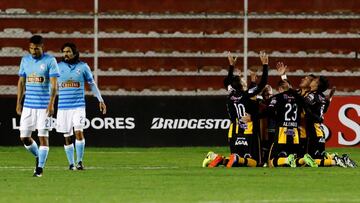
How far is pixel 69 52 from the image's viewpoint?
19688 millimetres

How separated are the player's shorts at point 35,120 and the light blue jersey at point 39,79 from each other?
0.07 m

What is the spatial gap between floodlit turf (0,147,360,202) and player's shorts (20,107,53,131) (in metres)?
0.70

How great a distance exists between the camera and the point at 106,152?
2581 centimetres

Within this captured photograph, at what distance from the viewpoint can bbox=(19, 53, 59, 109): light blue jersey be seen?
17969 millimetres

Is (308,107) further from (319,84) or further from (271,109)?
(271,109)

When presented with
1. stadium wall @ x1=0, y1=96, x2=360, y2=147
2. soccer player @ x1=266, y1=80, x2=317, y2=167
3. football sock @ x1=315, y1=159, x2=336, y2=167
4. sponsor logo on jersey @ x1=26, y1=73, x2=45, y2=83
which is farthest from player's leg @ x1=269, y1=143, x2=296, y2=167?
stadium wall @ x1=0, y1=96, x2=360, y2=147

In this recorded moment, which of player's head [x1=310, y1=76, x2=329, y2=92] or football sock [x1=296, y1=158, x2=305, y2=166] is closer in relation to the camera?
football sock [x1=296, y1=158, x2=305, y2=166]

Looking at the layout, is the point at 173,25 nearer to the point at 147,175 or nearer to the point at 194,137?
the point at 194,137

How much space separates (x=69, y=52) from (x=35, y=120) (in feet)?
6.33

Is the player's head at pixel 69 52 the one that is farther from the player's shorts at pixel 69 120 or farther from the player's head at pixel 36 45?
the player's head at pixel 36 45

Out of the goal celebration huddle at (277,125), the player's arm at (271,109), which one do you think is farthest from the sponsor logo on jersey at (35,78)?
the player's arm at (271,109)

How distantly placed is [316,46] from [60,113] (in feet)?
33.5

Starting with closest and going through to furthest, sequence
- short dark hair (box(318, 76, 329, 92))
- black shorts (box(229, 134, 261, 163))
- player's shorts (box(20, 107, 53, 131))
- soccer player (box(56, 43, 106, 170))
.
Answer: player's shorts (box(20, 107, 53, 131)) → soccer player (box(56, 43, 106, 170)) → black shorts (box(229, 134, 261, 163)) → short dark hair (box(318, 76, 329, 92))

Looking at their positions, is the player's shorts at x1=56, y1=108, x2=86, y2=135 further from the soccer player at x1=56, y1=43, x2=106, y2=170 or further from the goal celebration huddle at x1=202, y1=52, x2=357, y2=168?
the goal celebration huddle at x1=202, y1=52, x2=357, y2=168
